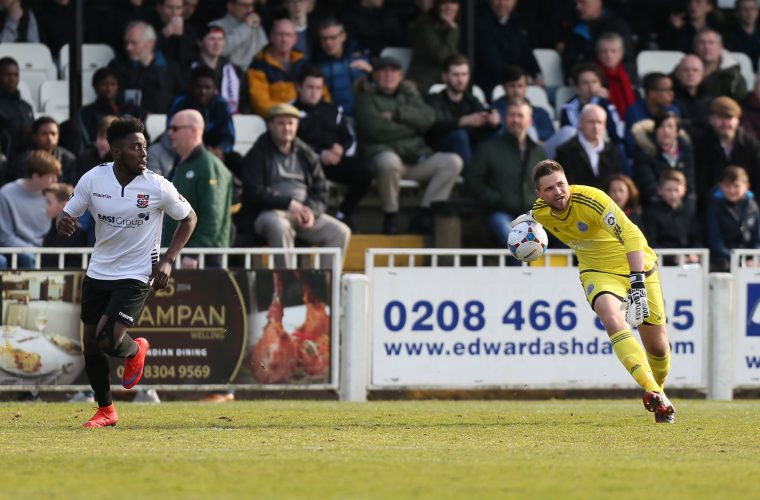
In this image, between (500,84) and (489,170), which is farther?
(500,84)

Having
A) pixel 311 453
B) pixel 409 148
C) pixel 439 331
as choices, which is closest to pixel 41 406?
pixel 439 331

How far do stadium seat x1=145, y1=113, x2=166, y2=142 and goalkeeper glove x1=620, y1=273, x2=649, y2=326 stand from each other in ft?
23.1

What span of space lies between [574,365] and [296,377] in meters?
2.83

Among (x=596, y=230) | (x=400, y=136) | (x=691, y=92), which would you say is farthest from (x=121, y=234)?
(x=691, y=92)

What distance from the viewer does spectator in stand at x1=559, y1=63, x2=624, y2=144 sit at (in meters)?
18.6

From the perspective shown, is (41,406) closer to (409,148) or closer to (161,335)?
(161,335)

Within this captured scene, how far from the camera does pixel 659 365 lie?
42.0 feet

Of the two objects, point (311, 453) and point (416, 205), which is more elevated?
point (416, 205)

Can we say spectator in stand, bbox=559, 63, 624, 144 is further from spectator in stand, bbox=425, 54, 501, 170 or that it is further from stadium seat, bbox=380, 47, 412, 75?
stadium seat, bbox=380, 47, 412, 75

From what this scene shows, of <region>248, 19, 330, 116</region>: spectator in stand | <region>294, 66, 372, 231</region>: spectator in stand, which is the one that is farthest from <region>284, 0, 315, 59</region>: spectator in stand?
<region>294, 66, 372, 231</region>: spectator in stand

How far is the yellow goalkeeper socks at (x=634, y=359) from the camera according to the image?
11.9 metres

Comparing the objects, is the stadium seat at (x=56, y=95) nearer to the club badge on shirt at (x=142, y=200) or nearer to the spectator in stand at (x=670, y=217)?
the spectator in stand at (x=670, y=217)

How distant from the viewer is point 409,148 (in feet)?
59.2

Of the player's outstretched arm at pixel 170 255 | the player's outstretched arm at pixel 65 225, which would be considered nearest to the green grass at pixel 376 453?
the player's outstretched arm at pixel 170 255
